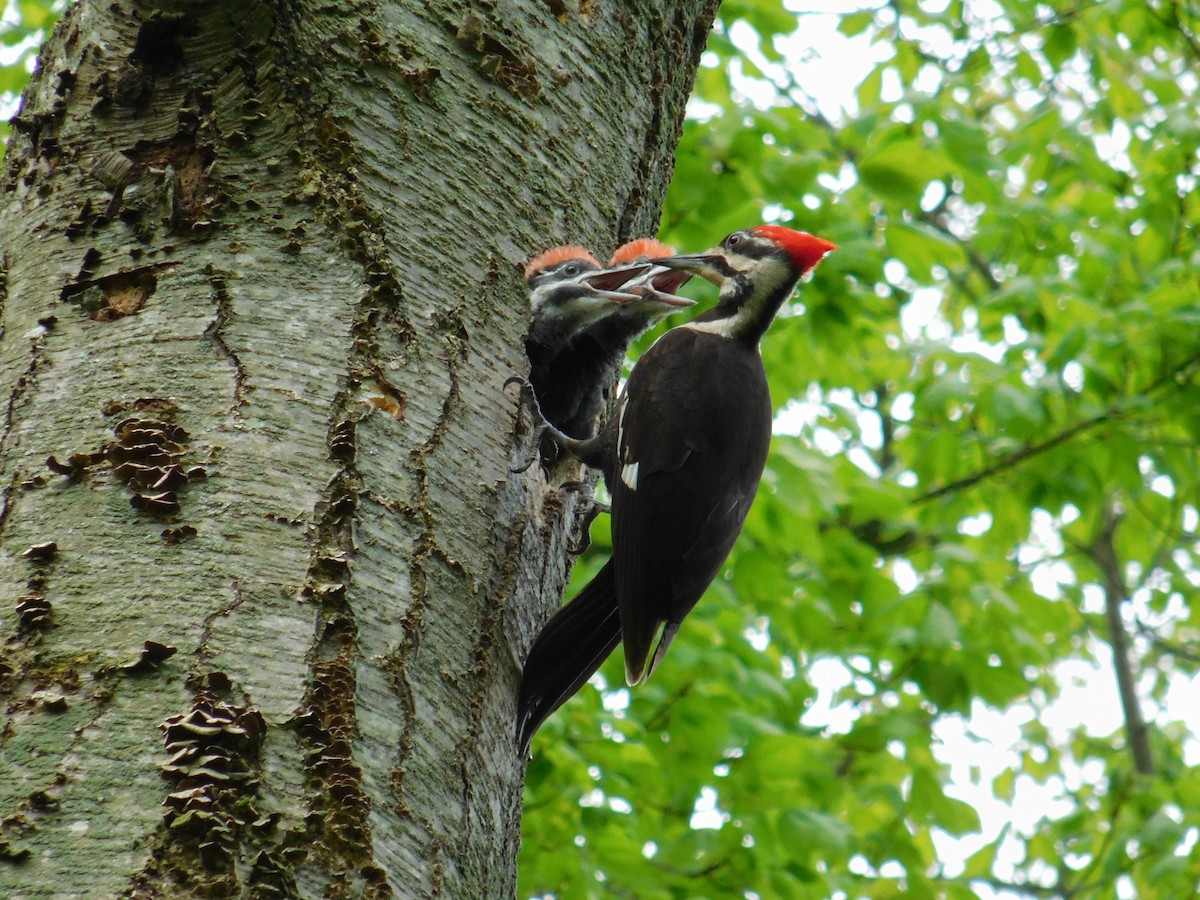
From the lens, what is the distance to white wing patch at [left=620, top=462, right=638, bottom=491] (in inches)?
108

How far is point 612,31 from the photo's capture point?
102 inches

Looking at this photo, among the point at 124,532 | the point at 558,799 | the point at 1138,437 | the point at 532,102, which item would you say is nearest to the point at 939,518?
the point at 1138,437

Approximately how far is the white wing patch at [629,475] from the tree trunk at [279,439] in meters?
0.27

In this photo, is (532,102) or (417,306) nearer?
(417,306)

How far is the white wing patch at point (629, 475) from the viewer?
108 inches

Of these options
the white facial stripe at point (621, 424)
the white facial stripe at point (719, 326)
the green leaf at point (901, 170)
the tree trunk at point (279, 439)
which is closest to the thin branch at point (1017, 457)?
the green leaf at point (901, 170)

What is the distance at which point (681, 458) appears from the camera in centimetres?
277

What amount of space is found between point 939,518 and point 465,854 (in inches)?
170

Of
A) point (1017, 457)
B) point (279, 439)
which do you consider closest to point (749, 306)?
point (279, 439)

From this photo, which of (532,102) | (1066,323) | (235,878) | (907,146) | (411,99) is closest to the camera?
(235,878)

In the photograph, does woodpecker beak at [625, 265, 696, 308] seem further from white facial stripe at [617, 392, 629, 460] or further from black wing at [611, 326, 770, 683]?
white facial stripe at [617, 392, 629, 460]

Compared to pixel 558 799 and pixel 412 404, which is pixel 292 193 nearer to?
pixel 412 404

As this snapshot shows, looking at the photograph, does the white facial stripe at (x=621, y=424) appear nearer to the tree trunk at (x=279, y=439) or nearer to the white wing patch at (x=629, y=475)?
the white wing patch at (x=629, y=475)

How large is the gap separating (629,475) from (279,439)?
122cm
